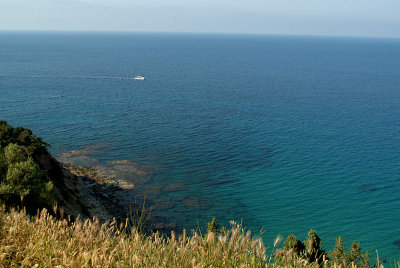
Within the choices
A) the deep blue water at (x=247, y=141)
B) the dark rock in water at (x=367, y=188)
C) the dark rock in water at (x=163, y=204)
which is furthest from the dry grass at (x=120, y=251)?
the dark rock in water at (x=367, y=188)

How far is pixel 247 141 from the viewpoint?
206 feet

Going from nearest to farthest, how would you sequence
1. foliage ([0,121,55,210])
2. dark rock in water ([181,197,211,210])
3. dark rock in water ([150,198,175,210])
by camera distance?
foliage ([0,121,55,210]) < dark rock in water ([150,198,175,210]) < dark rock in water ([181,197,211,210])

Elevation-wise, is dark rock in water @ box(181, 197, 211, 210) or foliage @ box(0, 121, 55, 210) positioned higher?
foliage @ box(0, 121, 55, 210)

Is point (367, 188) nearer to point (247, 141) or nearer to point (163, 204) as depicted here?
point (247, 141)

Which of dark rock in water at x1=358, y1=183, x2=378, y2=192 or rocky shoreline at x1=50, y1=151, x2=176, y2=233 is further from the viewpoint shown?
dark rock in water at x1=358, y1=183, x2=378, y2=192

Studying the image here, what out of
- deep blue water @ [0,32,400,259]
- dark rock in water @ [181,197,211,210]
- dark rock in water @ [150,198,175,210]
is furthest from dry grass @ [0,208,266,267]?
dark rock in water @ [181,197,211,210]

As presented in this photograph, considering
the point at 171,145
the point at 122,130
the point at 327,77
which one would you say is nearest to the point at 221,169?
the point at 171,145

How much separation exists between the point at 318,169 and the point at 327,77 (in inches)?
4072

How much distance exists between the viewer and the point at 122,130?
6681 centimetres

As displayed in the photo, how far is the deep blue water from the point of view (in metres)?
40.5

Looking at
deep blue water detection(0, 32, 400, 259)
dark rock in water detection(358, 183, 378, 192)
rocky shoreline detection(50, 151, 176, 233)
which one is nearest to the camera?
rocky shoreline detection(50, 151, 176, 233)

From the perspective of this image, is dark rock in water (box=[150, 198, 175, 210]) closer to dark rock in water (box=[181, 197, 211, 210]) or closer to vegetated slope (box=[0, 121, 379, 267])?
dark rock in water (box=[181, 197, 211, 210])

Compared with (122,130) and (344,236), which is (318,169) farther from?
(122,130)

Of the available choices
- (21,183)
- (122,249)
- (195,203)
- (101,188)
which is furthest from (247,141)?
(122,249)
